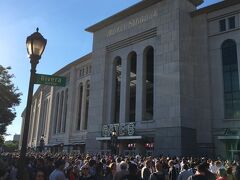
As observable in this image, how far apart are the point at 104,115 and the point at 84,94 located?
13.4m

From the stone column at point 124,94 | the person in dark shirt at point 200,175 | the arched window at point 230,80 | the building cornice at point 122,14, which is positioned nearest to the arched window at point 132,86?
the stone column at point 124,94

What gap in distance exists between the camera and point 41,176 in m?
7.15

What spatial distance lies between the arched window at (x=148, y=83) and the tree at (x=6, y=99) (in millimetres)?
13937

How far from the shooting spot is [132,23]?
39.4 meters

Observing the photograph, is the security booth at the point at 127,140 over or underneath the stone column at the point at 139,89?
underneath

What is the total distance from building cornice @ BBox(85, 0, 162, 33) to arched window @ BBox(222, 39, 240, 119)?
9873mm

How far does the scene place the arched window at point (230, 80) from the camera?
31297 millimetres

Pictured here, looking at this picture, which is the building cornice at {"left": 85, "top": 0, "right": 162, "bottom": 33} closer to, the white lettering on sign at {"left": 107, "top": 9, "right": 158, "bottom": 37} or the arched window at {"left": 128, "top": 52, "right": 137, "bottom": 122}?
the white lettering on sign at {"left": 107, "top": 9, "right": 158, "bottom": 37}

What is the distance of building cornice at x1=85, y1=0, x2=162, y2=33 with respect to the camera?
3766cm

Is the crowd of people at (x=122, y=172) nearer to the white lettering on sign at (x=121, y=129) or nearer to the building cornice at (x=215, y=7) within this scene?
the white lettering on sign at (x=121, y=129)

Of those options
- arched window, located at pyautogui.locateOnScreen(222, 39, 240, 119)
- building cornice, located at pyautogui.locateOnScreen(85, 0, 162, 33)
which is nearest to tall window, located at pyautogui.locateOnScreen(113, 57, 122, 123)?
building cornice, located at pyautogui.locateOnScreen(85, 0, 162, 33)

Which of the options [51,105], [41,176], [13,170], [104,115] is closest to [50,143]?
[51,105]

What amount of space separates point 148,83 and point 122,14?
921 cm

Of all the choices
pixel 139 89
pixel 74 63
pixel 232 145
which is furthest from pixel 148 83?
pixel 74 63
